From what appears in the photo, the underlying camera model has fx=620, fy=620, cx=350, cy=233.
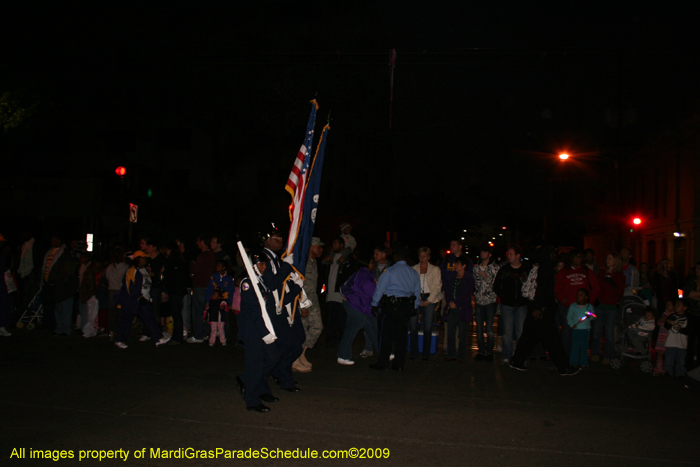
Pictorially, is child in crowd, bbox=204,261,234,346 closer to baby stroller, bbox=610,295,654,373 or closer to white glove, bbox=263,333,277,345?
white glove, bbox=263,333,277,345

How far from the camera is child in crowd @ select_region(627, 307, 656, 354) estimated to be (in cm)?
900

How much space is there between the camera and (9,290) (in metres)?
11.5

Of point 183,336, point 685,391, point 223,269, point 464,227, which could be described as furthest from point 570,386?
point 464,227

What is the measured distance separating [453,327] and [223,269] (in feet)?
12.5

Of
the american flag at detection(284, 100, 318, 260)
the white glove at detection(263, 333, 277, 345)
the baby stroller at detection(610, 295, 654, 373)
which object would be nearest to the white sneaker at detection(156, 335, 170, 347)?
the american flag at detection(284, 100, 318, 260)

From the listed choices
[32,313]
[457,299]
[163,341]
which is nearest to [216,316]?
[163,341]

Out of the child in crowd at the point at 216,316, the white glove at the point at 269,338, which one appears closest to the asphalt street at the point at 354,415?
the white glove at the point at 269,338

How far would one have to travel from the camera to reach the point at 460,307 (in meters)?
9.44

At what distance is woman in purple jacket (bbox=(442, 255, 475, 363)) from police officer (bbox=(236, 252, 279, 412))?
3953 millimetres

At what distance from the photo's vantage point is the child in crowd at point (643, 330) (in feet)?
29.5

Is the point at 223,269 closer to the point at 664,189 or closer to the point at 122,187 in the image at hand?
the point at 122,187

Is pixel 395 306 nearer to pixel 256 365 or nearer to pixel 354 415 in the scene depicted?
pixel 354 415

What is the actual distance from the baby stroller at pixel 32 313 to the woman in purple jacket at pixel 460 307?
818 centimetres

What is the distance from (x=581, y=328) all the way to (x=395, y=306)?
275cm
